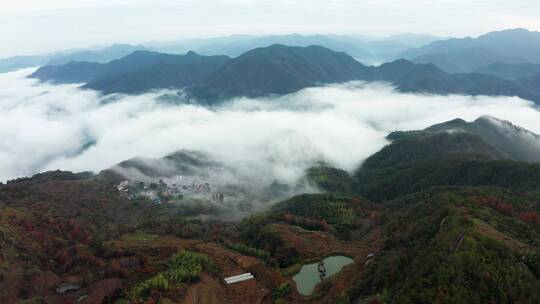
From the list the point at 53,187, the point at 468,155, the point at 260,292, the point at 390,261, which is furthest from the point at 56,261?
the point at 468,155

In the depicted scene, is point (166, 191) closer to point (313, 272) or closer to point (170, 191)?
point (170, 191)

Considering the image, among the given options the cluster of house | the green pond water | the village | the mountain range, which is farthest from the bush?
the cluster of house

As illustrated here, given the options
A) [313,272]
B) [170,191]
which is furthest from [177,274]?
[170,191]

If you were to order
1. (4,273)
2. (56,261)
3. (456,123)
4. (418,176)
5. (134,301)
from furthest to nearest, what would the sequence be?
(456,123)
(418,176)
(56,261)
(4,273)
(134,301)

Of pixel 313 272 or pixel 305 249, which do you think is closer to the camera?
pixel 313 272

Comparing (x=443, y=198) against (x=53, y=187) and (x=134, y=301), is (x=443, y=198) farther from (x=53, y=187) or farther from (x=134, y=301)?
(x=53, y=187)

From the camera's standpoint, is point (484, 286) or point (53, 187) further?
point (53, 187)

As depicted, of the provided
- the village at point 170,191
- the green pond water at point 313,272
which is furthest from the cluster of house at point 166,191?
the green pond water at point 313,272

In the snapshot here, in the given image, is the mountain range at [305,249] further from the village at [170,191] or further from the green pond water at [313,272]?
the village at [170,191]
